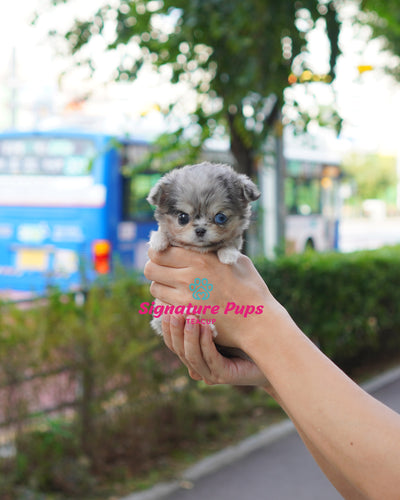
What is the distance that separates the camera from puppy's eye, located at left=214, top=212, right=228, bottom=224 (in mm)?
1871

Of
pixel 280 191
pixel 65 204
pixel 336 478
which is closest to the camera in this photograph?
pixel 336 478

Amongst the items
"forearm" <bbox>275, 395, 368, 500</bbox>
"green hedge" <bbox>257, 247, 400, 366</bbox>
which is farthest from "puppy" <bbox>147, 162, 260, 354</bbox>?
"green hedge" <bbox>257, 247, 400, 366</bbox>

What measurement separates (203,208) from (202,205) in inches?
0.4

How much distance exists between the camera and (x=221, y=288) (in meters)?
1.76

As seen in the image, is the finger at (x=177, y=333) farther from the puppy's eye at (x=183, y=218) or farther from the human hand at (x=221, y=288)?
the puppy's eye at (x=183, y=218)

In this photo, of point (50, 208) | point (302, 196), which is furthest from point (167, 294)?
point (302, 196)

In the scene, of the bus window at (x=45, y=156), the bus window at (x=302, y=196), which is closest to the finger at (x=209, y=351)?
the bus window at (x=45, y=156)

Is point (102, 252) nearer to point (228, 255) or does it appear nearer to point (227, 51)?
point (227, 51)

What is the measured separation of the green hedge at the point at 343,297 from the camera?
22.4ft

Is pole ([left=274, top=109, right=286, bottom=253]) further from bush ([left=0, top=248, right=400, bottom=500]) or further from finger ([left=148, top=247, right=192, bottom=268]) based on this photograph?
finger ([left=148, top=247, right=192, bottom=268])

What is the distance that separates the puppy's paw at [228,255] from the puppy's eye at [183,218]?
0.48 feet

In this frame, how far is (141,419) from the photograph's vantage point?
539 centimetres

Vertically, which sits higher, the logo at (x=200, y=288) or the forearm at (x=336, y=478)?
the logo at (x=200, y=288)

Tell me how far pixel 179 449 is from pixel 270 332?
442cm
